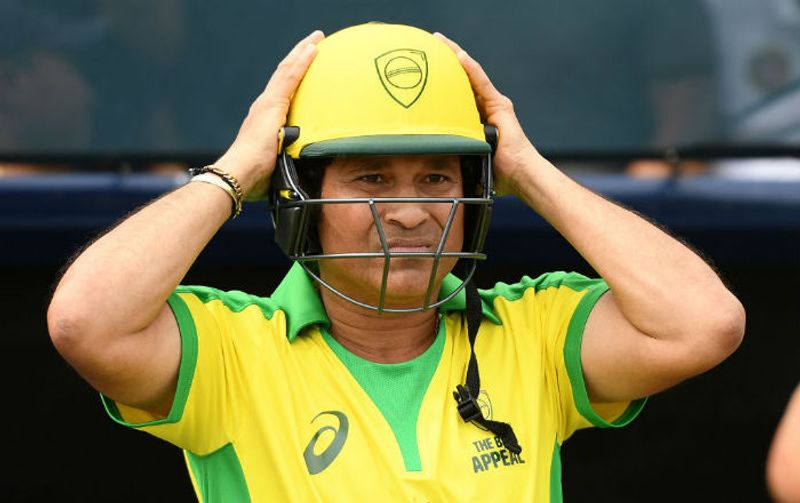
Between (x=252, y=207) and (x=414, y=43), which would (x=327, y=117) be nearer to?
(x=414, y=43)

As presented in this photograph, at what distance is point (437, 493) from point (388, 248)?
46 cm

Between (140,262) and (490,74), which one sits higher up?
(490,74)

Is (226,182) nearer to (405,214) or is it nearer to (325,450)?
(405,214)

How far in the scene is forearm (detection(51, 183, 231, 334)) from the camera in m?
2.51

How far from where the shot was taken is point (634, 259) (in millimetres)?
A: 2783

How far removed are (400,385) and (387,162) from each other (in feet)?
1.41

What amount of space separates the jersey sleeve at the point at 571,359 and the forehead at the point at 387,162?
40cm

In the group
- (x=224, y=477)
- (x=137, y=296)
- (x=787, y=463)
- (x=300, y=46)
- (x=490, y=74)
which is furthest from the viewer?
(x=490, y=74)

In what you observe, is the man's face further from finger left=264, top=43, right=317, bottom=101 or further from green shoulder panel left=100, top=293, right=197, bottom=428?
green shoulder panel left=100, top=293, right=197, bottom=428

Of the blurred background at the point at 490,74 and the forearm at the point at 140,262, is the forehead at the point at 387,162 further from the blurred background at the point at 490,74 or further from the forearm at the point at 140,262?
the blurred background at the point at 490,74

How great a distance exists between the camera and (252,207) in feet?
12.9

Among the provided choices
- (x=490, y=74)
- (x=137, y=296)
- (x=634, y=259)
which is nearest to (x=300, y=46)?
(x=137, y=296)

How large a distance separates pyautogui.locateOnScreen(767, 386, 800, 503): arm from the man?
0.87m

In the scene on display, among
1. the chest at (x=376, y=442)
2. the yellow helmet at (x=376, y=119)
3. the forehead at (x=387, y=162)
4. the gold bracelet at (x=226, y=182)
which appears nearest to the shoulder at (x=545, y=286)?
the yellow helmet at (x=376, y=119)
